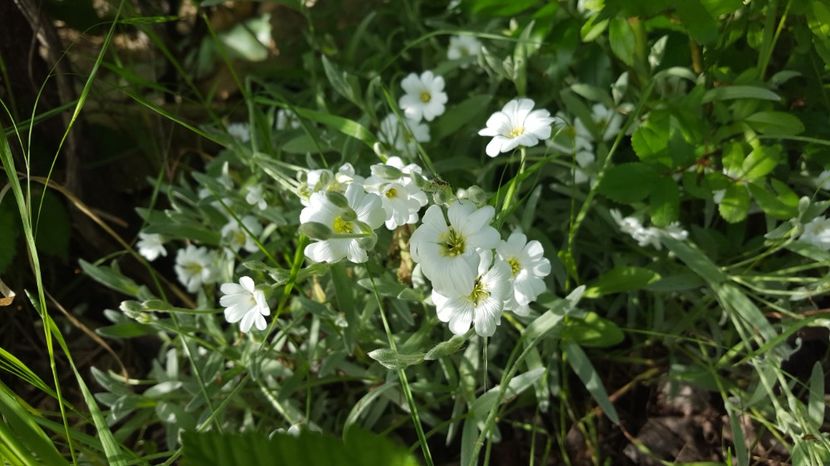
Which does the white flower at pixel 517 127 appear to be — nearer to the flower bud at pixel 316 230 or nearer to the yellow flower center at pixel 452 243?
the yellow flower center at pixel 452 243

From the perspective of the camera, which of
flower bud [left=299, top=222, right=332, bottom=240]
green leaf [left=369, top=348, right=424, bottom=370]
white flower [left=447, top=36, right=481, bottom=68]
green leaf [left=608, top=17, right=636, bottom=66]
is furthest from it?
white flower [left=447, top=36, right=481, bottom=68]

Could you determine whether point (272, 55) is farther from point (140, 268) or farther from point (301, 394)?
point (301, 394)

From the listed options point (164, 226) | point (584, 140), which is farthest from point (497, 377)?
point (164, 226)

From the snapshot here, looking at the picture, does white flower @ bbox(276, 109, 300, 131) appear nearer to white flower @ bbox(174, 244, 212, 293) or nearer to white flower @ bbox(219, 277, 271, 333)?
white flower @ bbox(174, 244, 212, 293)

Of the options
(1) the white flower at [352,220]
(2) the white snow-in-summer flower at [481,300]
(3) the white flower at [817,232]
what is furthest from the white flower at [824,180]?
(1) the white flower at [352,220]

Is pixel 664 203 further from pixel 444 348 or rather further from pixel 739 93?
pixel 444 348

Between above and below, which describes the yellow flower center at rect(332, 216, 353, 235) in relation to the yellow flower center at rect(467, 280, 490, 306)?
above

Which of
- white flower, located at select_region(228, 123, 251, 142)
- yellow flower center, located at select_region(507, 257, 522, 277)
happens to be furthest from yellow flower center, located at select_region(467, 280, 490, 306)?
white flower, located at select_region(228, 123, 251, 142)

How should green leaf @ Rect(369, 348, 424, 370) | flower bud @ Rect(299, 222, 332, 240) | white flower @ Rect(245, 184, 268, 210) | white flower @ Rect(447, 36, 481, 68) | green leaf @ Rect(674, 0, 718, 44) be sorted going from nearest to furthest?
flower bud @ Rect(299, 222, 332, 240) → green leaf @ Rect(369, 348, 424, 370) → green leaf @ Rect(674, 0, 718, 44) → white flower @ Rect(245, 184, 268, 210) → white flower @ Rect(447, 36, 481, 68)
